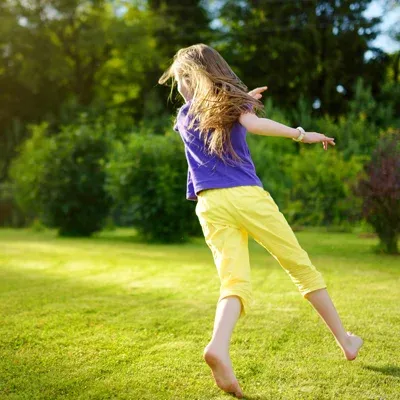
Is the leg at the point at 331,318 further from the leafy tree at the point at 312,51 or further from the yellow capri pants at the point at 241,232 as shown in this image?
the leafy tree at the point at 312,51

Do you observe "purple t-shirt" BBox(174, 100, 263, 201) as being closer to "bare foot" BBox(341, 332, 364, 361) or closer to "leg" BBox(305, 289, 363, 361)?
"leg" BBox(305, 289, 363, 361)

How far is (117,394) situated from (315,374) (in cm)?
101

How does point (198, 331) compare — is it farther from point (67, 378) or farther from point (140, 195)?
point (140, 195)

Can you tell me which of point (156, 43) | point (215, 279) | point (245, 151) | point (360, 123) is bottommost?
point (215, 279)

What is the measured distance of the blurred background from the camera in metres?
14.6

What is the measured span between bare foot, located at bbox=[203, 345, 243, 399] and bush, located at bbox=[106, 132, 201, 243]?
1011cm

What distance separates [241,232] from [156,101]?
26.8 meters

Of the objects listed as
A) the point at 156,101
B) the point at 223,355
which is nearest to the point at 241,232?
the point at 223,355

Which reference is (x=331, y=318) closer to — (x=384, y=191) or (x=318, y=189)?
(x=384, y=191)

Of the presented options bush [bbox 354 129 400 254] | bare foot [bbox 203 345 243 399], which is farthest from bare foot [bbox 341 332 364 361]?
bush [bbox 354 129 400 254]

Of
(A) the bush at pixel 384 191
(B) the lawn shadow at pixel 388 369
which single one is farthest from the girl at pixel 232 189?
(A) the bush at pixel 384 191

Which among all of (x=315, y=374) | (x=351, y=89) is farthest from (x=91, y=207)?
(x=351, y=89)

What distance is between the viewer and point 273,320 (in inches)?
186

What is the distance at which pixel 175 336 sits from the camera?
423 cm
